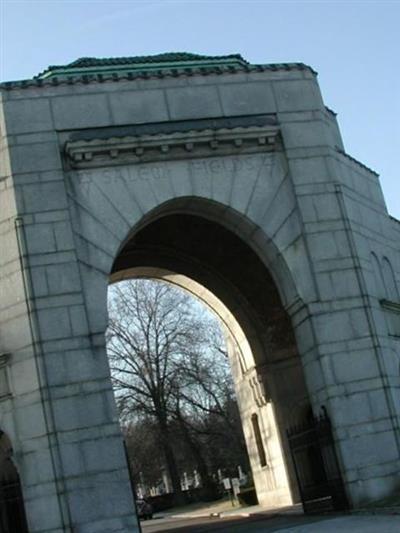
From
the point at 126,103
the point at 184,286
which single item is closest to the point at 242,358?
the point at 184,286

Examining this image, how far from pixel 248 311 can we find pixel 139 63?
7581 mm

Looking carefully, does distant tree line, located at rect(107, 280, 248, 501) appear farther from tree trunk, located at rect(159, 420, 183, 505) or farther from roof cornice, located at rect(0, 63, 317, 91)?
roof cornice, located at rect(0, 63, 317, 91)

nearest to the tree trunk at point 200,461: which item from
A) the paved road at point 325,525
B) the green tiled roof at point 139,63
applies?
the paved road at point 325,525

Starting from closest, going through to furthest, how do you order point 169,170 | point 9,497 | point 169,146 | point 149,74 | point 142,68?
point 9,497 → point 169,146 → point 169,170 → point 149,74 → point 142,68

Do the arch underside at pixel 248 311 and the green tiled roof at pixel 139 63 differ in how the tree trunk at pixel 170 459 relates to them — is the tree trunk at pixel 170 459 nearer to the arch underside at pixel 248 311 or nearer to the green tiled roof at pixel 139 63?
the arch underside at pixel 248 311

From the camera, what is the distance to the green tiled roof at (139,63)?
19.4 m

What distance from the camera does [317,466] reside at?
21.2 m

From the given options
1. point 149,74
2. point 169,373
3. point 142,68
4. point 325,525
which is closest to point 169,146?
point 149,74

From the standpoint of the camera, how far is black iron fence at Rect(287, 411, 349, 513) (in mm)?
17562

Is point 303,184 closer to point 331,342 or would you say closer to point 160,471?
A: point 331,342

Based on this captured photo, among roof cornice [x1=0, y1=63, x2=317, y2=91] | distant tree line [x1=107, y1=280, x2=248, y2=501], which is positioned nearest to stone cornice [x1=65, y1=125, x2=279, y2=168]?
roof cornice [x1=0, y1=63, x2=317, y2=91]

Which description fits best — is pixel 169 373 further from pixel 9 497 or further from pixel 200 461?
pixel 9 497

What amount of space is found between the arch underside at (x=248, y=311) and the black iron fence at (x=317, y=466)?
1251 mm

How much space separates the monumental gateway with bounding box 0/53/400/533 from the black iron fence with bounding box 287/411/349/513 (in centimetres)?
9
